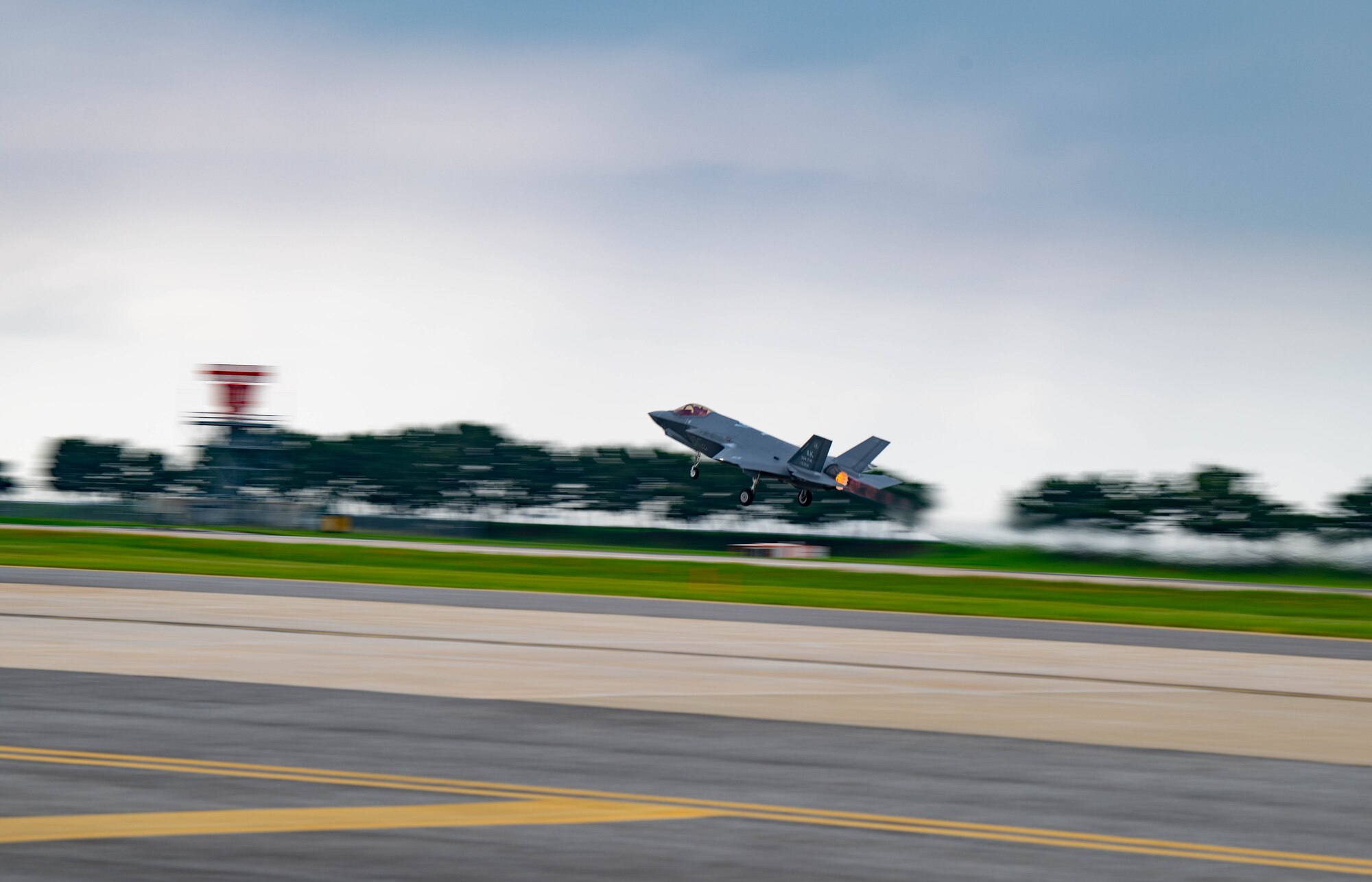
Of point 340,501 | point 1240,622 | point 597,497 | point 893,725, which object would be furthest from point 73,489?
point 893,725

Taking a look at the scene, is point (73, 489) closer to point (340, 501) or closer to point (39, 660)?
point (340, 501)

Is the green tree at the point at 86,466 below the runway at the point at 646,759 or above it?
above

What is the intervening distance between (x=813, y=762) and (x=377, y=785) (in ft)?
12.1

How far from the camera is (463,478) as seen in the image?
497 feet

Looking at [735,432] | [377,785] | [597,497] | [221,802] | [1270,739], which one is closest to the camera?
[221,802]

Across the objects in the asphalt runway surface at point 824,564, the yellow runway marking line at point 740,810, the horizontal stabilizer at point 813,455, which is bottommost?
the yellow runway marking line at point 740,810

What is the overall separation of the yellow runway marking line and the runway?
3 centimetres

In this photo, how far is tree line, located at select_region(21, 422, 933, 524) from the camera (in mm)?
132750

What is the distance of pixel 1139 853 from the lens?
355 inches

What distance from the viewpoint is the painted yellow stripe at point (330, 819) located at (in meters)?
8.76

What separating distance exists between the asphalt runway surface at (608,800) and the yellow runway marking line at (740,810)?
3cm

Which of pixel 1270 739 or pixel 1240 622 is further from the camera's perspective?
pixel 1240 622

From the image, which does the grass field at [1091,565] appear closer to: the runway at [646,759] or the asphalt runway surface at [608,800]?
the runway at [646,759]

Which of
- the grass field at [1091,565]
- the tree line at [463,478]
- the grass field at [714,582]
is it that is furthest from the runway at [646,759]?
the tree line at [463,478]
